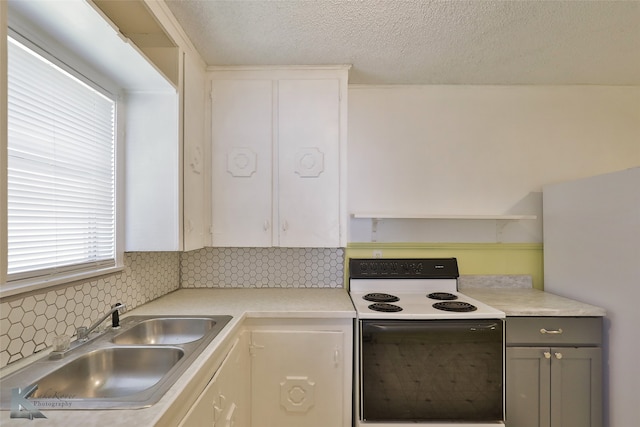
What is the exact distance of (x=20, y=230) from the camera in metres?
1.15

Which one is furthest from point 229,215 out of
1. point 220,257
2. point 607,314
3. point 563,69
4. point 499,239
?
point 563,69

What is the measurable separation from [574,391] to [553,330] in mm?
363

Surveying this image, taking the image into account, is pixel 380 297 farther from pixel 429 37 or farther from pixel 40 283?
pixel 40 283

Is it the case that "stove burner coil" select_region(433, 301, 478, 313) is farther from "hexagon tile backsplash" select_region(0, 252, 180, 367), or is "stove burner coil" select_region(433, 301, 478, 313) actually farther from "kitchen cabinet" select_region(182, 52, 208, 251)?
"hexagon tile backsplash" select_region(0, 252, 180, 367)

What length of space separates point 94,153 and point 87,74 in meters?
0.36

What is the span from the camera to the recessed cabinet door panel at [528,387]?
182cm

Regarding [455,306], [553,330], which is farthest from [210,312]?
[553,330]

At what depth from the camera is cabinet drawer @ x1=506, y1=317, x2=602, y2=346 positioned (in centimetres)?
184

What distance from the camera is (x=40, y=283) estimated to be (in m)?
1.21

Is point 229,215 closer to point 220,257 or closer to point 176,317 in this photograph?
point 220,257

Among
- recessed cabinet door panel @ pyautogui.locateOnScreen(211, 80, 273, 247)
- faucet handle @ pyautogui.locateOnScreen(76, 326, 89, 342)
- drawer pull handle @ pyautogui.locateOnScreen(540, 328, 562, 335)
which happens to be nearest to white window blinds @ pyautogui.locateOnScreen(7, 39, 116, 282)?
faucet handle @ pyautogui.locateOnScreen(76, 326, 89, 342)

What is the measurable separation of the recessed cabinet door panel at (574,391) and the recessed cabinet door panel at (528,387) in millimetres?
46

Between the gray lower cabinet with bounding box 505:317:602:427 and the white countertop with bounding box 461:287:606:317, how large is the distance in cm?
4

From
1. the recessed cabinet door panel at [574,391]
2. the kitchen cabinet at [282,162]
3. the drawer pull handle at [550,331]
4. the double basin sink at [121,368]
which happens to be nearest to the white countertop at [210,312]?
the double basin sink at [121,368]
